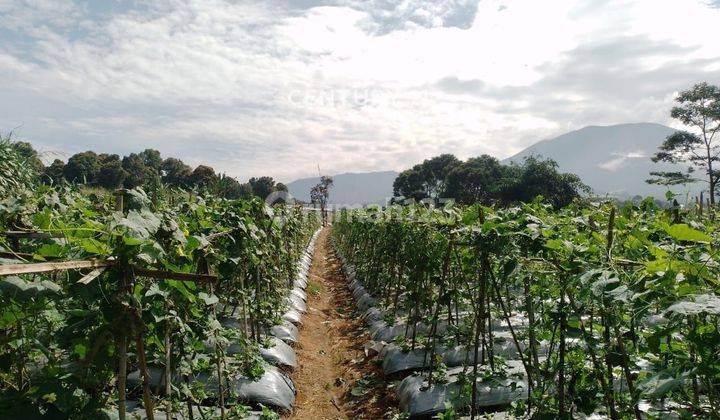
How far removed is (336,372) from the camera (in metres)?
7.18

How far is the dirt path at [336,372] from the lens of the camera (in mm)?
5664

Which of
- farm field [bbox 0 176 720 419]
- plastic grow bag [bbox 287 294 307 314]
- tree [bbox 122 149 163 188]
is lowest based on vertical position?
plastic grow bag [bbox 287 294 307 314]

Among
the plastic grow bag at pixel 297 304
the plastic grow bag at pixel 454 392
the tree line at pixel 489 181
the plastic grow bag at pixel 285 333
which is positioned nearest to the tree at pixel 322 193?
the tree line at pixel 489 181

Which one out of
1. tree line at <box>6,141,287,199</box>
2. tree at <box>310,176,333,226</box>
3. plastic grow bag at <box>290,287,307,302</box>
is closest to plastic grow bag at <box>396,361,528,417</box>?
plastic grow bag at <box>290,287,307,302</box>

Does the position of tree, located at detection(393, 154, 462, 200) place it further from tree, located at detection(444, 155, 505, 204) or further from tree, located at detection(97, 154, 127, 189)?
tree, located at detection(97, 154, 127, 189)

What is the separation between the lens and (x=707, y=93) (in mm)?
31812

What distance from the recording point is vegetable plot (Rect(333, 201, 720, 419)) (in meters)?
1.59

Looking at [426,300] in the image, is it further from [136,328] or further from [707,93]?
[707,93]

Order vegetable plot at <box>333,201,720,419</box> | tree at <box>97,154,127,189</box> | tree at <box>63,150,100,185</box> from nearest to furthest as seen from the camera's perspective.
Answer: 1. vegetable plot at <box>333,201,720,419</box>
2. tree at <box>97,154,127,189</box>
3. tree at <box>63,150,100,185</box>

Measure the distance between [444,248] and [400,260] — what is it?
2.16 meters

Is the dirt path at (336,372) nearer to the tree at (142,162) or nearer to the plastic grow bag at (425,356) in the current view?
the plastic grow bag at (425,356)

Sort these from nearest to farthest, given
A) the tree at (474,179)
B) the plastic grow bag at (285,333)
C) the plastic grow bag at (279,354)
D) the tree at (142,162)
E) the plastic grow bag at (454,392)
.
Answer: the plastic grow bag at (454,392), the plastic grow bag at (279,354), the plastic grow bag at (285,333), the tree at (142,162), the tree at (474,179)

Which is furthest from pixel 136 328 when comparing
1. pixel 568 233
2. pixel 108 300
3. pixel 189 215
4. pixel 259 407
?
pixel 259 407

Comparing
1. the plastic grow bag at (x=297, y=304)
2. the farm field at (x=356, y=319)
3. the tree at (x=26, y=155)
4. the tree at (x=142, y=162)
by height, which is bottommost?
the plastic grow bag at (x=297, y=304)
